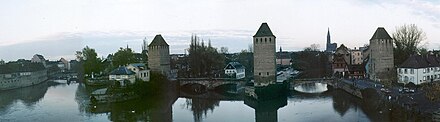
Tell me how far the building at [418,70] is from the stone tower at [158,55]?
73.1ft

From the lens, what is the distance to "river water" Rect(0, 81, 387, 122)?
25.5 m

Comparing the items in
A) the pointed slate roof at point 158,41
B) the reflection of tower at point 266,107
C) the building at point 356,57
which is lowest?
the reflection of tower at point 266,107

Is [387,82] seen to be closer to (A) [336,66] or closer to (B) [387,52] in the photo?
(B) [387,52]

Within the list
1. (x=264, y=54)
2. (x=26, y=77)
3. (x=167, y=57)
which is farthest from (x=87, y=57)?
(x=264, y=54)

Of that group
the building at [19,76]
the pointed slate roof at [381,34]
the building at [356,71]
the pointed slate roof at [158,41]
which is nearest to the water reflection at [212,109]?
the pointed slate roof at [381,34]

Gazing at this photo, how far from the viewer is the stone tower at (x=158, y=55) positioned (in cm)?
4419

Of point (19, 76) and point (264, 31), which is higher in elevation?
point (264, 31)

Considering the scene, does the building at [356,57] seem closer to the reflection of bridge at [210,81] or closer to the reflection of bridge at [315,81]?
the reflection of bridge at [315,81]

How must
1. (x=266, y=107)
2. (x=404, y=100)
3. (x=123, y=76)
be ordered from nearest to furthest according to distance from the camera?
(x=404, y=100), (x=266, y=107), (x=123, y=76)

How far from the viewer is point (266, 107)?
3030 centimetres

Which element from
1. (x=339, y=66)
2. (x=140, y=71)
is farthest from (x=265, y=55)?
(x=339, y=66)

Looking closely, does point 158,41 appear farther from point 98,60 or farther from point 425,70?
point 425,70

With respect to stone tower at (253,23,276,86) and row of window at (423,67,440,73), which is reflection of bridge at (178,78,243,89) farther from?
row of window at (423,67,440,73)

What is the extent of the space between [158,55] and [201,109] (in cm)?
1547
